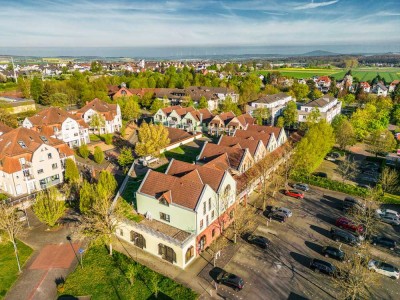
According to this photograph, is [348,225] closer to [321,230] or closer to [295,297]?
[321,230]

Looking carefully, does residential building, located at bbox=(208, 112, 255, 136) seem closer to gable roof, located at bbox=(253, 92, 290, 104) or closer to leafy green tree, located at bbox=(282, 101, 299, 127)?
leafy green tree, located at bbox=(282, 101, 299, 127)

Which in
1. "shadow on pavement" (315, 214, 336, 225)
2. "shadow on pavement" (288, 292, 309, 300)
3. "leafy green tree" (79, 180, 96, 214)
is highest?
"leafy green tree" (79, 180, 96, 214)

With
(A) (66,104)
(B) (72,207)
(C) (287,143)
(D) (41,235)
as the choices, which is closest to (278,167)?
(C) (287,143)

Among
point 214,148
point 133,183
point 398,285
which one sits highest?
point 214,148

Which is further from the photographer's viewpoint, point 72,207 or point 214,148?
point 214,148

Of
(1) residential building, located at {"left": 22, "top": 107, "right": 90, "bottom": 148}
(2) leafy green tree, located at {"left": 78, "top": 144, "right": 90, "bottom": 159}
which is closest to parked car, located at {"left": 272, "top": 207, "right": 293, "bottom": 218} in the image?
(2) leafy green tree, located at {"left": 78, "top": 144, "right": 90, "bottom": 159}

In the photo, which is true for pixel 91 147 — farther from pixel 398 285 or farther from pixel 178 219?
pixel 398 285
